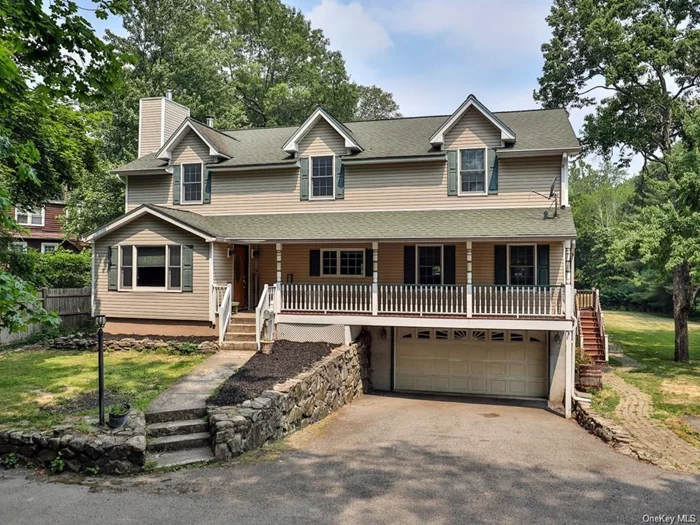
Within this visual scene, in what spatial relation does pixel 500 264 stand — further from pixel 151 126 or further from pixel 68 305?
pixel 68 305

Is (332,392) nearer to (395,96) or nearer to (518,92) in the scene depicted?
(518,92)

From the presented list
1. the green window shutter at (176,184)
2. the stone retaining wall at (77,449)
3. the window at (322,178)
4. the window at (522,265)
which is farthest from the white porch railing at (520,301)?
the green window shutter at (176,184)

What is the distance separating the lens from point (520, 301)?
1424cm

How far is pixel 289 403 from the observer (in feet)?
32.3

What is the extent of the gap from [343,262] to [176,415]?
8.78 m

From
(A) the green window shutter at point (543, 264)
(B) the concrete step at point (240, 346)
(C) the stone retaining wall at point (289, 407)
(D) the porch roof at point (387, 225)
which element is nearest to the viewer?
(C) the stone retaining wall at point (289, 407)

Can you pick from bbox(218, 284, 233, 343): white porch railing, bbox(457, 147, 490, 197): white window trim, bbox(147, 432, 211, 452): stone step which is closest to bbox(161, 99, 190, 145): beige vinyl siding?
bbox(218, 284, 233, 343): white porch railing

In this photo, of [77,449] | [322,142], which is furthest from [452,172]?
[77,449]

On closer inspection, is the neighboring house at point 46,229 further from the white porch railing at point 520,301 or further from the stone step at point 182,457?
the white porch railing at point 520,301

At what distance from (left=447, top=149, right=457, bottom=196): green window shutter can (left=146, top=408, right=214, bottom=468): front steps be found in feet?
34.8

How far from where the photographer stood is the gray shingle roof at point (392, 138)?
629 inches

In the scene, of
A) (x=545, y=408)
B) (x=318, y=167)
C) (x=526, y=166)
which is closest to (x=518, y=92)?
(x=526, y=166)

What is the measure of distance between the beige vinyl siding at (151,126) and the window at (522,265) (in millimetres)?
14202

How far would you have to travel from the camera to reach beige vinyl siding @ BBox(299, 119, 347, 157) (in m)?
16.9
